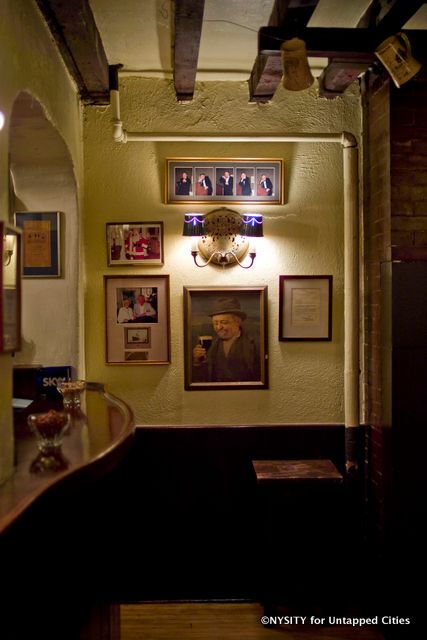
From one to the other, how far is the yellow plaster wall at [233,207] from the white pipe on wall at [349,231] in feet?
0.26

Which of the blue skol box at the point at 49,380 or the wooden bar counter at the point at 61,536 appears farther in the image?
the blue skol box at the point at 49,380

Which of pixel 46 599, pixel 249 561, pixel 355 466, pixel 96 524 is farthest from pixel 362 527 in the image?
pixel 46 599

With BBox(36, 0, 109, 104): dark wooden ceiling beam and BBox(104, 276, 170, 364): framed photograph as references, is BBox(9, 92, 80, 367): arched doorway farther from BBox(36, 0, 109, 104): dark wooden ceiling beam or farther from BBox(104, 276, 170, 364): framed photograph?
BBox(36, 0, 109, 104): dark wooden ceiling beam

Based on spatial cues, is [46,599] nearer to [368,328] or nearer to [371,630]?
[371,630]

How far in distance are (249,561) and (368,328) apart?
5.81 ft

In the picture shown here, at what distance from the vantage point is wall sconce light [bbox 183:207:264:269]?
368 cm

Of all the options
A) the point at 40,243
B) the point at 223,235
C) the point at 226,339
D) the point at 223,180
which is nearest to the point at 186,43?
the point at 223,180

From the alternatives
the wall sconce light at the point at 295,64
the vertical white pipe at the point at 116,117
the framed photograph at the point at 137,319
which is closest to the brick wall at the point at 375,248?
the wall sconce light at the point at 295,64

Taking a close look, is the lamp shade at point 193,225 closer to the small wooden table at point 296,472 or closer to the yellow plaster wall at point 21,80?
the yellow plaster wall at point 21,80

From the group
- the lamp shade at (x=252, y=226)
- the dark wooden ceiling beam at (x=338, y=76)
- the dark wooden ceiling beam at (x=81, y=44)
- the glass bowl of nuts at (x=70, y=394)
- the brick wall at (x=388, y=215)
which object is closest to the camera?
the dark wooden ceiling beam at (x=81, y=44)

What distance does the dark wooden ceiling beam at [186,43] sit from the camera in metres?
2.61

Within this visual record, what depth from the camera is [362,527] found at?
3.74 meters

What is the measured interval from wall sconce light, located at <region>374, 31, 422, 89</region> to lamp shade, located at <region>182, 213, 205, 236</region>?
1.44 m

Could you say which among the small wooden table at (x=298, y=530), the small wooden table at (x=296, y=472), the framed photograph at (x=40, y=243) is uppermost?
the framed photograph at (x=40, y=243)
